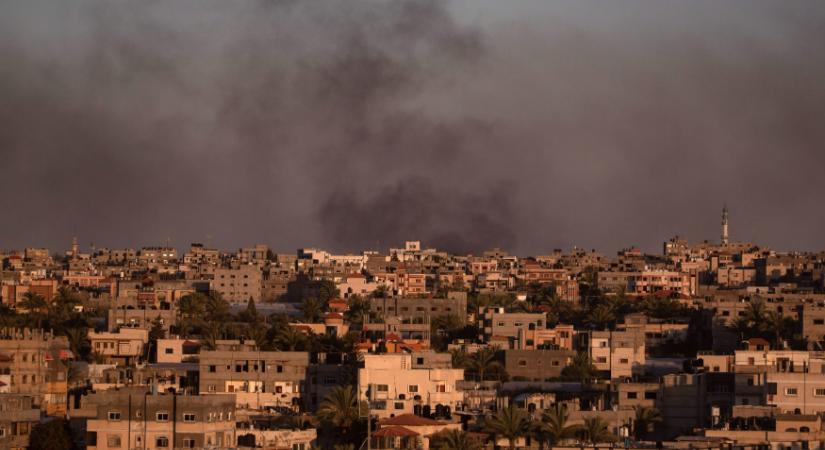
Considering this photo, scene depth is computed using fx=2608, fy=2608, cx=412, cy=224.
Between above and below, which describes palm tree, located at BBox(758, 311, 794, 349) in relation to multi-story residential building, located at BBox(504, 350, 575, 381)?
above

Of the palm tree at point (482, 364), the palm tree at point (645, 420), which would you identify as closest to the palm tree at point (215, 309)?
the palm tree at point (482, 364)

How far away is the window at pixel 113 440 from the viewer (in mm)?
66688

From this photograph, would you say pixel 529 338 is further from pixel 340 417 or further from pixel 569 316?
pixel 340 417

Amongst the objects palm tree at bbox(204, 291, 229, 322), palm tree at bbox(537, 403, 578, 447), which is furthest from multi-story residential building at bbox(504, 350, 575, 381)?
palm tree at bbox(204, 291, 229, 322)

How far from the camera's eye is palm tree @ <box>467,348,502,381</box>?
9781 cm

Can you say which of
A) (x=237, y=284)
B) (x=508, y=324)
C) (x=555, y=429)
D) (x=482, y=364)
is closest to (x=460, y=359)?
(x=482, y=364)

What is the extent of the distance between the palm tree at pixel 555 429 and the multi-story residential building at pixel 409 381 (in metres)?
11.4

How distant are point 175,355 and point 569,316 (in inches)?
1583

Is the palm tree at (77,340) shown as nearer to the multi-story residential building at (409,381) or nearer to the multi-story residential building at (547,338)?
the multi-story residential building at (547,338)

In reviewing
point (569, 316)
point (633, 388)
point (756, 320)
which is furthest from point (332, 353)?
point (569, 316)

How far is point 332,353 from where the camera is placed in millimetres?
99188

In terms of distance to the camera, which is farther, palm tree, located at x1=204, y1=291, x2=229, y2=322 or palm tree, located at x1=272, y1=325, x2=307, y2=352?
palm tree, located at x1=204, y1=291, x2=229, y2=322

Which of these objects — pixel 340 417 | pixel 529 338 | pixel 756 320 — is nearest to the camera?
pixel 340 417

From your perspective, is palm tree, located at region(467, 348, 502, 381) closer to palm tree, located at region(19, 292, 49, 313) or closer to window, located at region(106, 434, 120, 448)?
window, located at region(106, 434, 120, 448)
